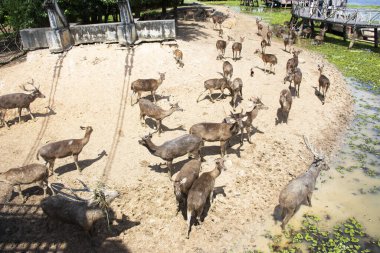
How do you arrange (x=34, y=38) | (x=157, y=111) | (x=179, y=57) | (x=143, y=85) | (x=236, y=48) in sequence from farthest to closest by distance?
(x=236, y=48)
(x=34, y=38)
(x=179, y=57)
(x=143, y=85)
(x=157, y=111)

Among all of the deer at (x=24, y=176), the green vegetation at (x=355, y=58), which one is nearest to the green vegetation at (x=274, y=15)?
the green vegetation at (x=355, y=58)

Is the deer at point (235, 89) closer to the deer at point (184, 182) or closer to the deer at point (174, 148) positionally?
the deer at point (174, 148)

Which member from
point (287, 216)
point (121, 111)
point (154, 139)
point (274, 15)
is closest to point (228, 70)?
point (121, 111)

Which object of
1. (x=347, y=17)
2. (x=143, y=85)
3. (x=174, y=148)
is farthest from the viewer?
(x=347, y=17)

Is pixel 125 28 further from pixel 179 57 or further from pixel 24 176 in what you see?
pixel 24 176

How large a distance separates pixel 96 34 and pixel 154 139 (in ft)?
35.1

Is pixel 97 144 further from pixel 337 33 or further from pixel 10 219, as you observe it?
pixel 337 33

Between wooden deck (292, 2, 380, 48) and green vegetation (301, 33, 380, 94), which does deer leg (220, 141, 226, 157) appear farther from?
wooden deck (292, 2, 380, 48)

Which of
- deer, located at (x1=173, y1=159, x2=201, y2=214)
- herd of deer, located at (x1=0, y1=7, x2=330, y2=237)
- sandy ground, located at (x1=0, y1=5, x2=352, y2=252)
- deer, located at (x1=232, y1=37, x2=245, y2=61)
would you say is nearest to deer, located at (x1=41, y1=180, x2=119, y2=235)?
herd of deer, located at (x1=0, y1=7, x2=330, y2=237)

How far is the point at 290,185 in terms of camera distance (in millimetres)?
10055

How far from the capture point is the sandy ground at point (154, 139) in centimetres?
945

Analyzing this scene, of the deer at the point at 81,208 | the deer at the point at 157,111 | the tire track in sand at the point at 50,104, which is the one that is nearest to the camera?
the deer at the point at 81,208

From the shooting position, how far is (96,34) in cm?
2109

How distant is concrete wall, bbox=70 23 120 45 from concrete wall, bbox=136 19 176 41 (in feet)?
5.08
